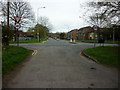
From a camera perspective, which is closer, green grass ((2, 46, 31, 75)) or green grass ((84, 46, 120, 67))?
green grass ((2, 46, 31, 75))

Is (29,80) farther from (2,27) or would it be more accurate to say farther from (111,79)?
(2,27)

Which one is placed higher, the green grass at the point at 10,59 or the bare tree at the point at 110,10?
the bare tree at the point at 110,10

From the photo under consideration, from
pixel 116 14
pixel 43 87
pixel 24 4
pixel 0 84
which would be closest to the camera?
pixel 43 87

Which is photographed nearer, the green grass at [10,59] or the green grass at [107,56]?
the green grass at [10,59]

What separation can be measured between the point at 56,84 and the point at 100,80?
5.60 feet

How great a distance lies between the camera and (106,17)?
48.1ft

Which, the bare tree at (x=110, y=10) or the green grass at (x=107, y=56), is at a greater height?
the bare tree at (x=110, y=10)

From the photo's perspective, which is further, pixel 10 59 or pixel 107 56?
pixel 107 56

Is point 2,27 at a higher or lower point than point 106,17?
lower

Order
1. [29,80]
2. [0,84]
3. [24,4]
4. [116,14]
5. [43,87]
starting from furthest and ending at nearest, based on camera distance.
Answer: [24,4]
[116,14]
[29,80]
[0,84]
[43,87]

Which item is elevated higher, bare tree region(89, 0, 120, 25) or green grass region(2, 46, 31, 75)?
bare tree region(89, 0, 120, 25)

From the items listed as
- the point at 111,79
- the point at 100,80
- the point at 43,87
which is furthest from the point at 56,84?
the point at 111,79

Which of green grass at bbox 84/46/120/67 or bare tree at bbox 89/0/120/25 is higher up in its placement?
bare tree at bbox 89/0/120/25

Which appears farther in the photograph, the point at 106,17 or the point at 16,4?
the point at 16,4
